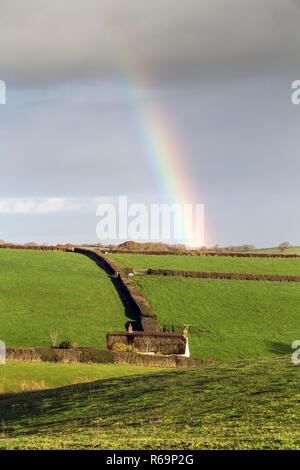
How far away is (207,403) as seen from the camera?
24.0 m

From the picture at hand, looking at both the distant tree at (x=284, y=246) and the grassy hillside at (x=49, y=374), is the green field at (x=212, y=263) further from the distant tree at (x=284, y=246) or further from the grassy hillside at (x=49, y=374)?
Answer: the distant tree at (x=284, y=246)

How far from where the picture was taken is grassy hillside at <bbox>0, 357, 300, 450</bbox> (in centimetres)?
1680

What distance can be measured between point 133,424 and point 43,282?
5120 cm

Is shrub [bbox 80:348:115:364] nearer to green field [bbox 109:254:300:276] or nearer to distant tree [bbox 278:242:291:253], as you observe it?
green field [bbox 109:254:300:276]

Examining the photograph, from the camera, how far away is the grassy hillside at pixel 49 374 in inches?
1391

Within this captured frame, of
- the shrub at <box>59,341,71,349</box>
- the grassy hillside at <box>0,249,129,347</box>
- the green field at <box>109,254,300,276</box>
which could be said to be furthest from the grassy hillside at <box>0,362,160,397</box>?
the green field at <box>109,254,300,276</box>

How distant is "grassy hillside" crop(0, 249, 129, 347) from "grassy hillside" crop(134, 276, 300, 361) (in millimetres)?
5684

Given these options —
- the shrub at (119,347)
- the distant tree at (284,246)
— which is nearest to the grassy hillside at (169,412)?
the shrub at (119,347)

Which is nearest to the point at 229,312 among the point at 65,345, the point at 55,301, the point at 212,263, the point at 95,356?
the point at 55,301

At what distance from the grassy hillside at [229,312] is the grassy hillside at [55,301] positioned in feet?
18.6
